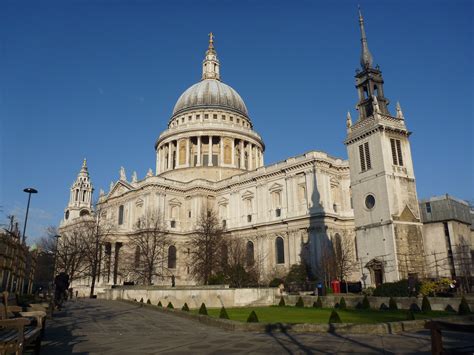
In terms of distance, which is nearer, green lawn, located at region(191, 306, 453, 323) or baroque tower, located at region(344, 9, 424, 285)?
green lawn, located at region(191, 306, 453, 323)

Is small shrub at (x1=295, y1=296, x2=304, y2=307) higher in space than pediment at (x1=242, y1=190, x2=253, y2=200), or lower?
lower

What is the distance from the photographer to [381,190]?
120 ft

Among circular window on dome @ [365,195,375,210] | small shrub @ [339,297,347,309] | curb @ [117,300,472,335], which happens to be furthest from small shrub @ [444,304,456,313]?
circular window on dome @ [365,195,375,210]

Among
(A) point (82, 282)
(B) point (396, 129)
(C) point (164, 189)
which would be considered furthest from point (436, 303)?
(A) point (82, 282)

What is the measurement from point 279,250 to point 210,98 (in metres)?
40.7

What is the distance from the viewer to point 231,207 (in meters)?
61.6

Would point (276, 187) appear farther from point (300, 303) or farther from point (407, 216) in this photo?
point (300, 303)

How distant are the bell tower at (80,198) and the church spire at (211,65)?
3659 centimetres

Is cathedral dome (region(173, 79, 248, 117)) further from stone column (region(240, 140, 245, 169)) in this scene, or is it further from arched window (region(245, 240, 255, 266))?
arched window (region(245, 240, 255, 266))

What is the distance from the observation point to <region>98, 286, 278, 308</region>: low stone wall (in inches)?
1131

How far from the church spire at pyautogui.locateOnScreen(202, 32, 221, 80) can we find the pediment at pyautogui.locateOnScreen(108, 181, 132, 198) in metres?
36.6

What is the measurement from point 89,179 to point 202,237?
54.2m

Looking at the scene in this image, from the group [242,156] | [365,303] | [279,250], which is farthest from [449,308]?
[242,156]

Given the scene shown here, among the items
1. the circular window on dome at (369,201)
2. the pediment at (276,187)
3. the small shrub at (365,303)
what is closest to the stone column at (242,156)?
the pediment at (276,187)
